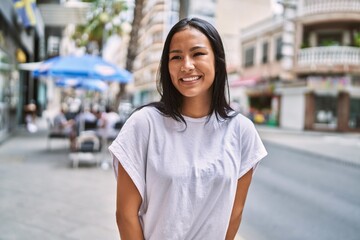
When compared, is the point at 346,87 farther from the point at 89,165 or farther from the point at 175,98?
the point at 175,98

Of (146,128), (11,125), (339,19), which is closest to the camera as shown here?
(146,128)

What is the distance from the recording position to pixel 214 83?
154 centimetres

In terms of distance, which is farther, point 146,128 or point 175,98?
point 175,98

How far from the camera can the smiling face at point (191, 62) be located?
4.57 feet

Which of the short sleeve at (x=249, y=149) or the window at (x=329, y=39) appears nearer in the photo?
the short sleeve at (x=249, y=149)

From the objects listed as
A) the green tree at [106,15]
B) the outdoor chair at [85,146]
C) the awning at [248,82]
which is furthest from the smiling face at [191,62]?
the awning at [248,82]

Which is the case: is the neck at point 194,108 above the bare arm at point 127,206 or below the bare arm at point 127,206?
above

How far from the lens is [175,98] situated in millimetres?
1509

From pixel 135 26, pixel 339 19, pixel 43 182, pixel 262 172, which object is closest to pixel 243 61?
pixel 339 19

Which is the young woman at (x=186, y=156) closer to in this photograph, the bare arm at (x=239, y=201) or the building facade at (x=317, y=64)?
the bare arm at (x=239, y=201)

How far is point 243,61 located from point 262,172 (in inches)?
910

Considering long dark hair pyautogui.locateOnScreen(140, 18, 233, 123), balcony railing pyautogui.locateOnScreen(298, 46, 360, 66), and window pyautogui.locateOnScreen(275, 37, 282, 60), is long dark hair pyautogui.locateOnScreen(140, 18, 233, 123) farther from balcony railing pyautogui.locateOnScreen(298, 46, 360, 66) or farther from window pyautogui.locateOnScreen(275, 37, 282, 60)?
window pyautogui.locateOnScreen(275, 37, 282, 60)

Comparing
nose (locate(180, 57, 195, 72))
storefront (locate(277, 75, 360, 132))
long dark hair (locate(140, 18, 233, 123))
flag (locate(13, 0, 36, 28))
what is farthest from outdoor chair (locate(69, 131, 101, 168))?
storefront (locate(277, 75, 360, 132))

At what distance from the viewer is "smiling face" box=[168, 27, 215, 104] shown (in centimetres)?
139
